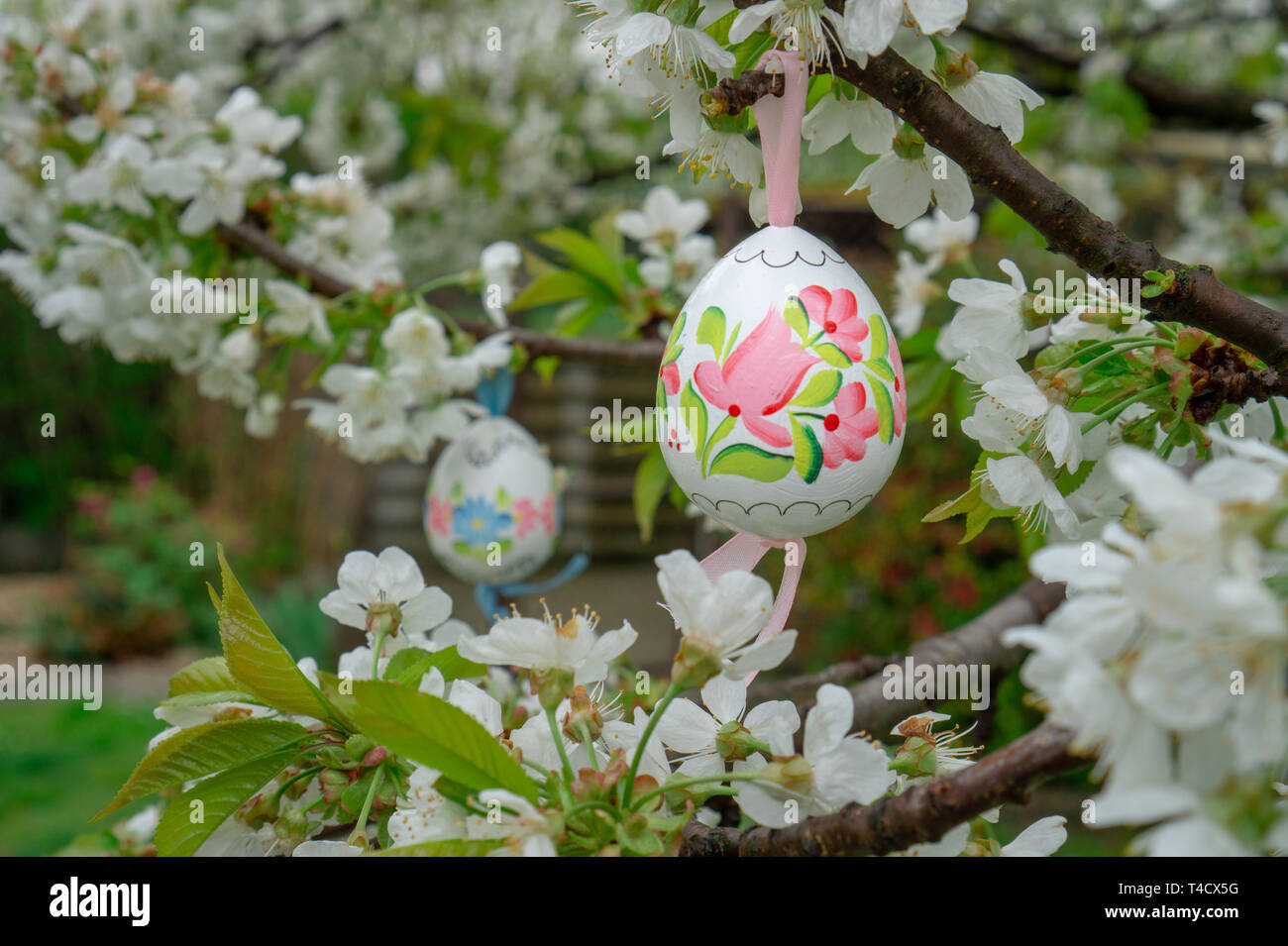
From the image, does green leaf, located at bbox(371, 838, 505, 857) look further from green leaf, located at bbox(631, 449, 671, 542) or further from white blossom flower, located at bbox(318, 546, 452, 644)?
green leaf, located at bbox(631, 449, 671, 542)

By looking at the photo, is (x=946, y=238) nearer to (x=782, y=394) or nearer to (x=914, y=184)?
(x=914, y=184)

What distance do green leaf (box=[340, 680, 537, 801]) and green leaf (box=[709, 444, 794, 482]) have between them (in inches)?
11.5

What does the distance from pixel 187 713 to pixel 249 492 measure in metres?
5.33

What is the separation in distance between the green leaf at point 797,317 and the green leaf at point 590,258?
86 centimetres

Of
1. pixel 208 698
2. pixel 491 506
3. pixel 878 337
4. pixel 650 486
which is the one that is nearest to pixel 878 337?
pixel 878 337

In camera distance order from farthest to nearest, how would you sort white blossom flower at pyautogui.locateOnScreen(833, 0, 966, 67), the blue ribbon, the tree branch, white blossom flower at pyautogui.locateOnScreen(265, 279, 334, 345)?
the blue ribbon, white blossom flower at pyautogui.locateOnScreen(265, 279, 334, 345), the tree branch, white blossom flower at pyautogui.locateOnScreen(833, 0, 966, 67)

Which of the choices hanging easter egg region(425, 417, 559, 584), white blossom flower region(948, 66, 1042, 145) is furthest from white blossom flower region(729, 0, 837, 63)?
hanging easter egg region(425, 417, 559, 584)

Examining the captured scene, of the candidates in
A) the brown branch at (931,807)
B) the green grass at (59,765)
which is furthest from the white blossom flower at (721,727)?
the green grass at (59,765)

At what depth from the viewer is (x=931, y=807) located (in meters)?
0.55

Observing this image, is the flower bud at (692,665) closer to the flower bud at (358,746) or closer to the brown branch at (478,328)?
the flower bud at (358,746)

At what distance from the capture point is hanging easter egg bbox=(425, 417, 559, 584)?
1.64 meters

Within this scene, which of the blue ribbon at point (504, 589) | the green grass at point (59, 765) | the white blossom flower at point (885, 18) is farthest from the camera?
the green grass at point (59, 765)

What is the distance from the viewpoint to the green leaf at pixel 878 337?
827 mm

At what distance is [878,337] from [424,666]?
1.50 feet
